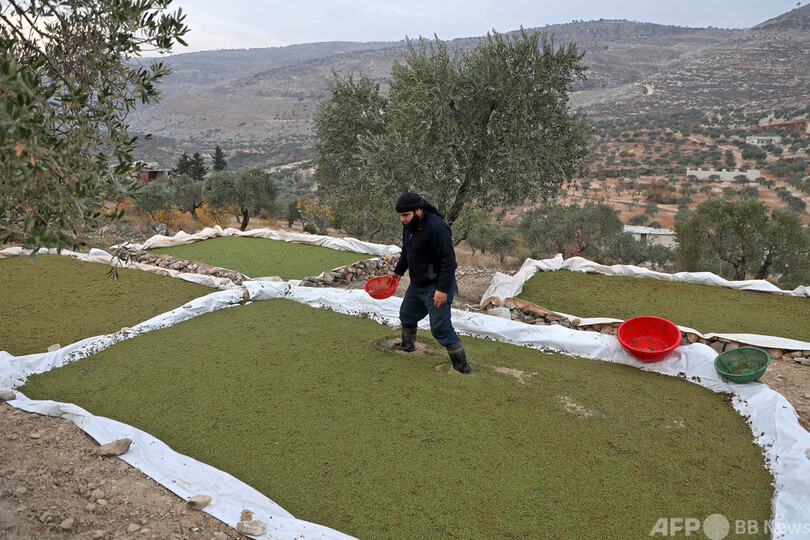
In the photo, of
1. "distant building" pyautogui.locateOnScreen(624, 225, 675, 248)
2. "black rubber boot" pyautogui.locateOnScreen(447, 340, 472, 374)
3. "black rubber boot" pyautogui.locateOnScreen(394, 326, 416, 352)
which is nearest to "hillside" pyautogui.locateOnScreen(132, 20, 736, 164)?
"distant building" pyautogui.locateOnScreen(624, 225, 675, 248)

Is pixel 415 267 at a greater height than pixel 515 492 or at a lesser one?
greater

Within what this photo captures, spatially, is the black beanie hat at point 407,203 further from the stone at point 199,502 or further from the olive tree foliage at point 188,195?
the olive tree foliage at point 188,195

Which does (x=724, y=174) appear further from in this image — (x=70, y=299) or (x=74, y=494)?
(x=74, y=494)

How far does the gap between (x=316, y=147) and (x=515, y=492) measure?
12587mm

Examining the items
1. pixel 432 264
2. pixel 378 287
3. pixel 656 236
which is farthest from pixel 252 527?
pixel 656 236

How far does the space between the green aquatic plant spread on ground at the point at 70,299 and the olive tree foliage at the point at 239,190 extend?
39.1 feet

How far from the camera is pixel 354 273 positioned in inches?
382

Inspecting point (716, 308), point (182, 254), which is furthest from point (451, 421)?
point (182, 254)

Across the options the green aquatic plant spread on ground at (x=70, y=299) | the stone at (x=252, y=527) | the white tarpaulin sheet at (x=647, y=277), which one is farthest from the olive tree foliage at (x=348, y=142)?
the stone at (x=252, y=527)

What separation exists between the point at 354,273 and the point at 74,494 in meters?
6.98

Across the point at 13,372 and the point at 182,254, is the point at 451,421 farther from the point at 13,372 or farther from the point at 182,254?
the point at 182,254

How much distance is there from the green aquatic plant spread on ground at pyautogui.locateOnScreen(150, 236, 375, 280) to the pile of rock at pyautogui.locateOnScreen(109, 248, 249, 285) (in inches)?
13.5

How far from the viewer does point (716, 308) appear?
6.99 metres

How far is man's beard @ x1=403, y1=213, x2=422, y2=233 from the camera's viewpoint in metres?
4.34
